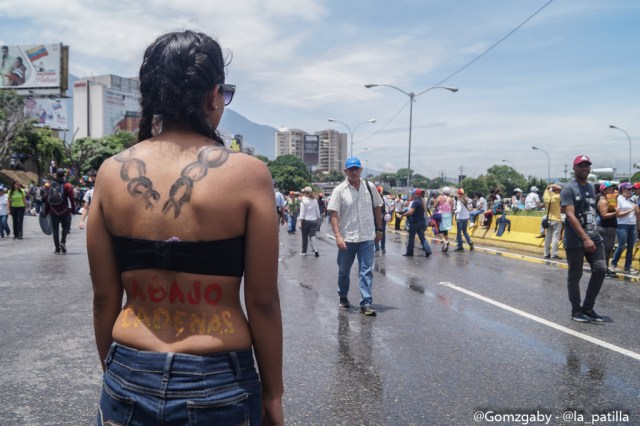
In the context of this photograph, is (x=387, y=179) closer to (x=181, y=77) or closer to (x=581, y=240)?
(x=581, y=240)

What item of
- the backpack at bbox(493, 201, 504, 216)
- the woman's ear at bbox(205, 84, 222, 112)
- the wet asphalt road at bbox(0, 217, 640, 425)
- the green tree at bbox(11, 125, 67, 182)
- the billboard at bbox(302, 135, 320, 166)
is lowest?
the wet asphalt road at bbox(0, 217, 640, 425)

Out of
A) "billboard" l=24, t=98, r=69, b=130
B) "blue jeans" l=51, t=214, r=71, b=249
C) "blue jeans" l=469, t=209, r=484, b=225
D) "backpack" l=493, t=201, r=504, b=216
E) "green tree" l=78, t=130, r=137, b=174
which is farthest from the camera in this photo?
"billboard" l=24, t=98, r=69, b=130

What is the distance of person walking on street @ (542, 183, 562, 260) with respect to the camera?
1246 cm

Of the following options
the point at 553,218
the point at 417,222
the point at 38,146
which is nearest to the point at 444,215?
the point at 417,222

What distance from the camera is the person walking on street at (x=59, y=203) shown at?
39.0 ft

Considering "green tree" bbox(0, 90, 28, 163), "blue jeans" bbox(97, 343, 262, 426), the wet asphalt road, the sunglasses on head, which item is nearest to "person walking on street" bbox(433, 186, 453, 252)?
the wet asphalt road

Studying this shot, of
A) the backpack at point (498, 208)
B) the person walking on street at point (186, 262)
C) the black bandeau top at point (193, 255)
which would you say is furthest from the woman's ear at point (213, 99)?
the backpack at point (498, 208)

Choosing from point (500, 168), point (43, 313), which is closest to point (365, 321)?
point (43, 313)

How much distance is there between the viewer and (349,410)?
12.2 ft

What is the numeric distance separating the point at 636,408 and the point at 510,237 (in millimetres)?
14403

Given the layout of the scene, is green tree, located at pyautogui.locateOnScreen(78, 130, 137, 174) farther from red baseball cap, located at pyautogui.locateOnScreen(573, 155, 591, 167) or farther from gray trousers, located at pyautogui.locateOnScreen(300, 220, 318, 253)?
red baseball cap, located at pyautogui.locateOnScreen(573, 155, 591, 167)

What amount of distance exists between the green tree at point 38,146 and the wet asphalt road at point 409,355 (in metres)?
54.1

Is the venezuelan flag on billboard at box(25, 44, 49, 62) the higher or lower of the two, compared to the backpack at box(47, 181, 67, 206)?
higher

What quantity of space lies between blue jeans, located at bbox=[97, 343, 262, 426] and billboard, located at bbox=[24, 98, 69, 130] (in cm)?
8442
